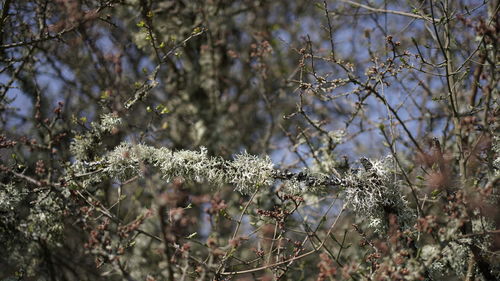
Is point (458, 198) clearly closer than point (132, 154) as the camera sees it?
Yes

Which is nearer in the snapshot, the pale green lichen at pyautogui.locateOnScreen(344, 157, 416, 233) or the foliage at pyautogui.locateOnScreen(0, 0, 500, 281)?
the foliage at pyautogui.locateOnScreen(0, 0, 500, 281)

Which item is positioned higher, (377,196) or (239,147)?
(239,147)

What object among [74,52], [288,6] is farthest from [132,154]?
[288,6]

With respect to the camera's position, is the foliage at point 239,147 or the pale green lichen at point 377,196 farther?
the pale green lichen at point 377,196

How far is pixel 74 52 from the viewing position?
5117 mm

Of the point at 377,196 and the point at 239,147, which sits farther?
the point at 239,147

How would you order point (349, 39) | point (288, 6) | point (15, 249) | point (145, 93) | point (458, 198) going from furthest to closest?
point (288, 6) → point (349, 39) → point (145, 93) → point (15, 249) → point (458, 198)

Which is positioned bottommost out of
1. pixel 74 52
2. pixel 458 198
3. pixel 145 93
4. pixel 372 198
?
pixel 458 198

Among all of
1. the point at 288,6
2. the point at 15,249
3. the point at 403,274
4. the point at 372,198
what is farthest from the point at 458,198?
the point at 288,6

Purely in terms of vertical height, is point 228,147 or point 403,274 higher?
point 228,147

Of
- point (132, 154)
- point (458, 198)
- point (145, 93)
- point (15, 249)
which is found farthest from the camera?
point (145, 93)

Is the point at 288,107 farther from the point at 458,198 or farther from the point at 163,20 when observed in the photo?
the point at 458,198

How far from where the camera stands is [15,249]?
248cm

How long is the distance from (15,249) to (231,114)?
14.0 feet
